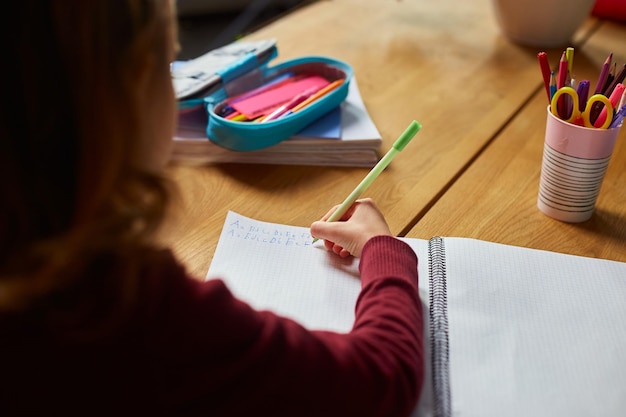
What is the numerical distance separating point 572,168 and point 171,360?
52 centimetres

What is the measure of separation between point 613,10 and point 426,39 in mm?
417

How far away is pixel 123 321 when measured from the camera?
442 millimetres

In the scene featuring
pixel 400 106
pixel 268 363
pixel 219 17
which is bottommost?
pixel 219 17

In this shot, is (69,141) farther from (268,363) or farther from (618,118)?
(618,118)

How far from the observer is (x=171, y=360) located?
46 cm

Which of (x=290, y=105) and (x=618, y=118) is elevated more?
(x=618, y=118)

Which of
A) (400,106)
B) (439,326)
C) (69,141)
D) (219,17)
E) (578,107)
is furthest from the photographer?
(219,17)

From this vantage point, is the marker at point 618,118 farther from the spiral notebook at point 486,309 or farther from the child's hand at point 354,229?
the child's hand at point 354,229

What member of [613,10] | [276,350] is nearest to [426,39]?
[613,10]

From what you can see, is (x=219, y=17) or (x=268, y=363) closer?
(x=268, y=363)

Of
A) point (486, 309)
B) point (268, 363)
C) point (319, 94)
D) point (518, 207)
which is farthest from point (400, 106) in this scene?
point (268, 363)

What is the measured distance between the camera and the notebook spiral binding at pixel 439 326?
1.92 ft

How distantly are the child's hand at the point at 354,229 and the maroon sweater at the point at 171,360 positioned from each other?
0.66 ft

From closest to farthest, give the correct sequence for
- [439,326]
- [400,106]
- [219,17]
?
[439,326] → [400,106] → [219,17]
